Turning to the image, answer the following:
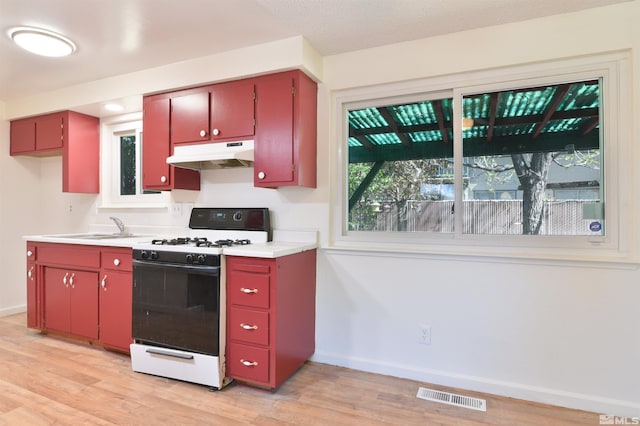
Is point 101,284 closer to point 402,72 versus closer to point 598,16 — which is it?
point 402,72

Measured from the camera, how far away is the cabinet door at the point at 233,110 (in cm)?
267

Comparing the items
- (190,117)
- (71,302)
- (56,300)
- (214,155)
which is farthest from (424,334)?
(56,300)

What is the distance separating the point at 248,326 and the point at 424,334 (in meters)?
1.23

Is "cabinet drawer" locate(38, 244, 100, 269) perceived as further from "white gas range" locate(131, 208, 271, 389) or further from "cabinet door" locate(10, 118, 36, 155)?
"cabinet door" locate(10, 118, 36, 155)

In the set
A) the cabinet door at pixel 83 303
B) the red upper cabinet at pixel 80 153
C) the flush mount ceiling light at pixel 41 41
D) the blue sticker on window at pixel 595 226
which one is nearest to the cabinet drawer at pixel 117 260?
the cabinet door at pixel 83 303

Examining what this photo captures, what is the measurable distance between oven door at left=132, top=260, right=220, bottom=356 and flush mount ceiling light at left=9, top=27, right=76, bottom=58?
169cm

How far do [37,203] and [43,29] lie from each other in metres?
2.63

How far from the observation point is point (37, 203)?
4.21 meters

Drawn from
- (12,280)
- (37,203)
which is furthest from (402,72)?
(12,280)

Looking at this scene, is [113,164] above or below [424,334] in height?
above

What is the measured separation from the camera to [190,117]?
2885 millimetres

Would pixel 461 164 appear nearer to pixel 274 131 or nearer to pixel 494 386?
pixel 274 131

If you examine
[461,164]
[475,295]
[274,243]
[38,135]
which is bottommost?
[475,295]

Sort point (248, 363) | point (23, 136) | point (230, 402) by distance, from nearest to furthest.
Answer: point (230, 402), point (248, 363), point (23, 136)
